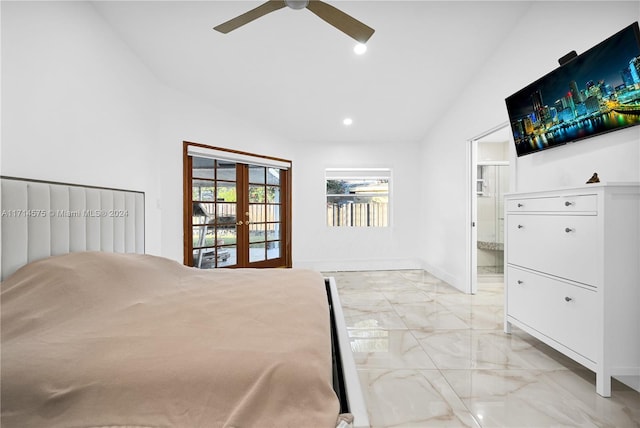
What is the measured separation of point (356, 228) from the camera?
5.47 metres

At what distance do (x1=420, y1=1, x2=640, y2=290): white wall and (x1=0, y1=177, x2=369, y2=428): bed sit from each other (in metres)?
2.07

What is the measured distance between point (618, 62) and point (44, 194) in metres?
3.41

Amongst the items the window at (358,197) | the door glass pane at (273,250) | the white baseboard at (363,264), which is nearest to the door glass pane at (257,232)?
the door glass pane at (273,250)

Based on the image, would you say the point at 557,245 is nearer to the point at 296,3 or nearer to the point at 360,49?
the point at 296,3

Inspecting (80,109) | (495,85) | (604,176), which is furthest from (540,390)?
(80,109)

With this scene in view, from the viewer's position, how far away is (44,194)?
169 centimetres

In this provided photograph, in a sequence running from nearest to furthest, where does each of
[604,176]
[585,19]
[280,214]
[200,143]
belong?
[604,176], [585,19], [200,143], [280,214]

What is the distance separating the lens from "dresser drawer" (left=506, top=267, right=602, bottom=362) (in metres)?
1.74

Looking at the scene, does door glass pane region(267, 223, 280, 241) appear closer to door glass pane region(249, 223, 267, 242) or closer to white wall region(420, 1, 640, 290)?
door glass pane region(249, 223, 267, 242)

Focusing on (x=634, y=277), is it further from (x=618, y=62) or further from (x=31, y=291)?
(x=31, y=291)

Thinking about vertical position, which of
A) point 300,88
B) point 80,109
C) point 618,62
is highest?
point 300,88

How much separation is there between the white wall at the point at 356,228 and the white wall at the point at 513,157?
302 mm

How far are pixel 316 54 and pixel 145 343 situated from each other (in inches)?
123

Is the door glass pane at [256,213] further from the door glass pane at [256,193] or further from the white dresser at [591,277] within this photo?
the white dresser at [591,277]
